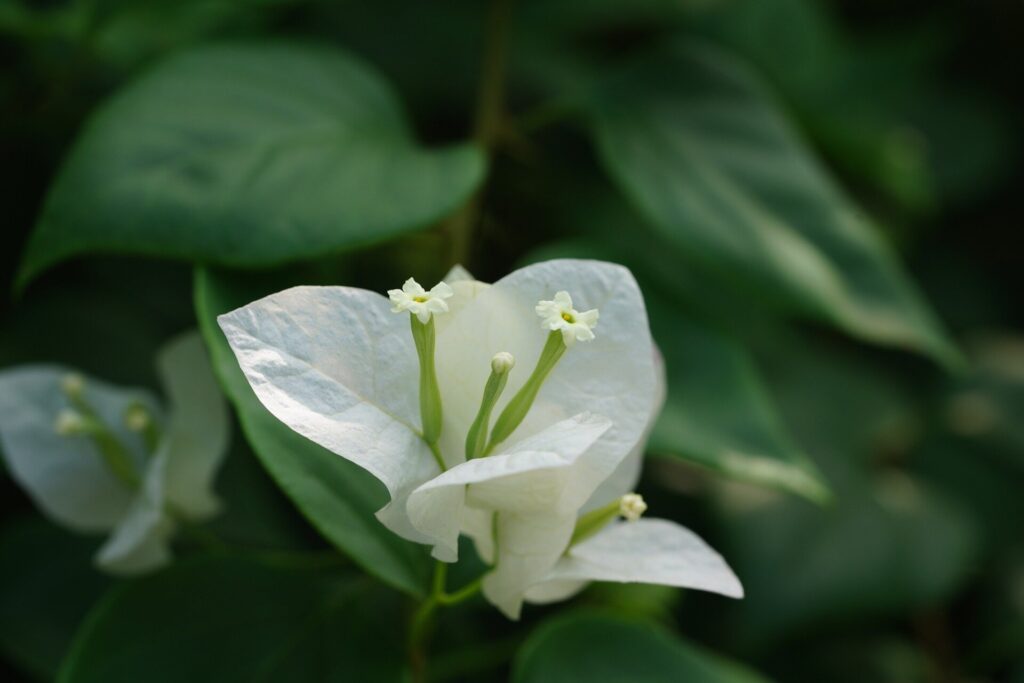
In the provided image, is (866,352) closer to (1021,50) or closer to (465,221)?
(1021,50)

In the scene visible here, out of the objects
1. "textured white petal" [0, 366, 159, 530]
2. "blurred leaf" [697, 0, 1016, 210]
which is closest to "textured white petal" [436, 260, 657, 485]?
"textured white petal" [0, 366, 159, 530]

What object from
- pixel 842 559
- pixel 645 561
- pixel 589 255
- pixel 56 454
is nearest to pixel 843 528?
pixel 842 559

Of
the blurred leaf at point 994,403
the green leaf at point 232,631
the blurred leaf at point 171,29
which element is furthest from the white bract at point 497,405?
the blurred leaf at point 994,403

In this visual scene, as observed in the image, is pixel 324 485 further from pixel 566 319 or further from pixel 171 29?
pixel 171 29

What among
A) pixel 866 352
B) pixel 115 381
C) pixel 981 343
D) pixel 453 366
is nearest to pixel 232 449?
pixel 115 381

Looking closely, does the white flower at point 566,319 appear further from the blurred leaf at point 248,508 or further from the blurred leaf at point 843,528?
the blurred leaf at point 843,528

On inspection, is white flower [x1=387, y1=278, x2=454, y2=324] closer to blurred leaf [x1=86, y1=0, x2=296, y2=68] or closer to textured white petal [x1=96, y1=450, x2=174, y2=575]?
textured white petal [x1=96, y1=450, x2=174, y2=575]

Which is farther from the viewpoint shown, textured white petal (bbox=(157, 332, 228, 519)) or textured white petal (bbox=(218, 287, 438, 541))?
textured white petal (bbox=(157, 332, 228, 519))
